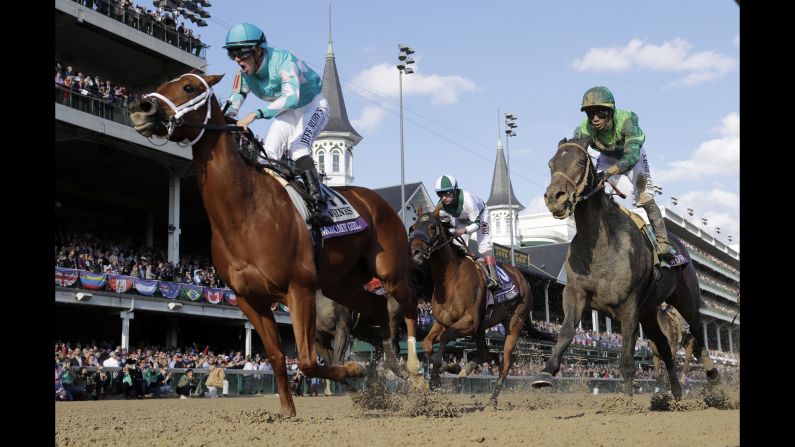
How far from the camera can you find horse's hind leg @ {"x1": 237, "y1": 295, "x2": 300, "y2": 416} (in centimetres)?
743

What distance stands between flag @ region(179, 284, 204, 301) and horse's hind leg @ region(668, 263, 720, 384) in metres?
20.5

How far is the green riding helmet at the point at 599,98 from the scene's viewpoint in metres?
9.24

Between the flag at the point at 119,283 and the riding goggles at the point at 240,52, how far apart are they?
19.2m

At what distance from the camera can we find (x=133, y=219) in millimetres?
40188

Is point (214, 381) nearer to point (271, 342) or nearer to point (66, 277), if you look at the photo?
point (66, 277)

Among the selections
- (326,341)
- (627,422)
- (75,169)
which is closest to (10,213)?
(627,422)

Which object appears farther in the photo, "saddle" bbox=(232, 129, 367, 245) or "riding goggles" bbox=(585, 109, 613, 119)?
"riding goggles" bbox=(585, 109, 613, 119)

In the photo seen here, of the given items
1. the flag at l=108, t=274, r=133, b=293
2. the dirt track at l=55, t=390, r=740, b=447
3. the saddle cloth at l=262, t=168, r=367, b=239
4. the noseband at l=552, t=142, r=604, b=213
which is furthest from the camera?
the flag at l=108, t=274, r=133, b=293

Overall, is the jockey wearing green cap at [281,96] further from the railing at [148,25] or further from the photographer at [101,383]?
the railing at [148,25]

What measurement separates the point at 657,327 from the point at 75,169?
28317 millimetres

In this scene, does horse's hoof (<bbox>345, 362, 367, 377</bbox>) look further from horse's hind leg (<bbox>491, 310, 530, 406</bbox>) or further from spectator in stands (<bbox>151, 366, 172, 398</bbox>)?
spectator in stands (<bbox>151, 366, 172, 398</bbox>)

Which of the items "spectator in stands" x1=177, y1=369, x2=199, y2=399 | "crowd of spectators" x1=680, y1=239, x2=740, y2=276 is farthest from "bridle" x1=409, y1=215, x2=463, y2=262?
"crowd of spectators" x1=680, y1=239, x2=740, y2=276

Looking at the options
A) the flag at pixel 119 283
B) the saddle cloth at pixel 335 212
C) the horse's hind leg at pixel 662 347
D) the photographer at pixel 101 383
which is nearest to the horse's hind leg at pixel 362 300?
the saddle cloth at pixel 335 212
